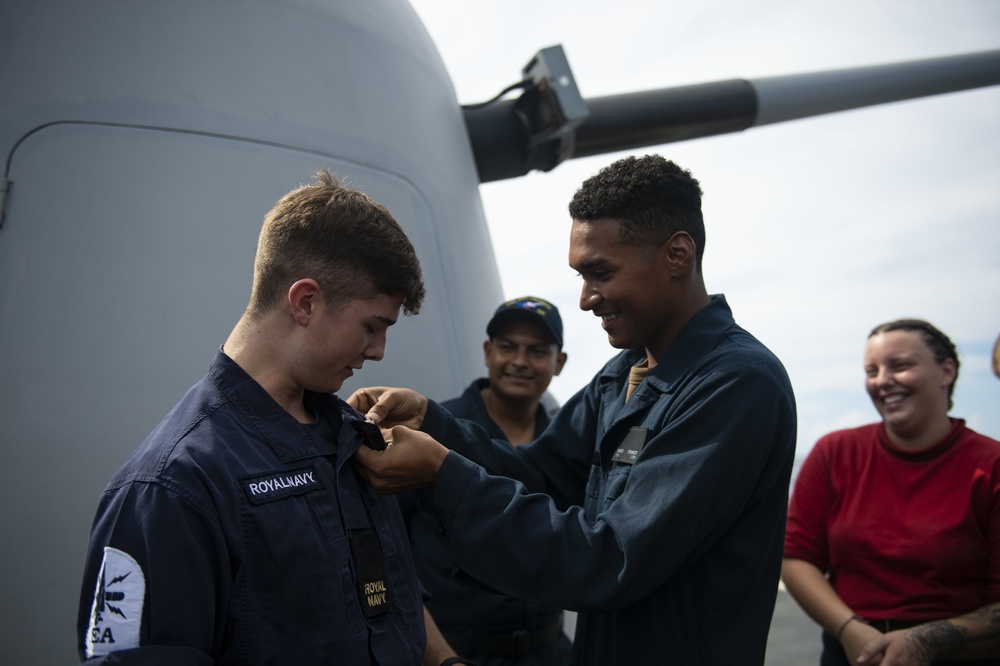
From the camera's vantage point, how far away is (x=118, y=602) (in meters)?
1.06

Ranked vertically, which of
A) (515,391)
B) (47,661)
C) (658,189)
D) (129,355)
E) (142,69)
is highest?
(142,69)

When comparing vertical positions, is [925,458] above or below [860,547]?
above

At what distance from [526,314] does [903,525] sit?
4.29 ft

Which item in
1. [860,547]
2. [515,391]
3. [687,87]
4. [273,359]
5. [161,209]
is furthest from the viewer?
[687,87]

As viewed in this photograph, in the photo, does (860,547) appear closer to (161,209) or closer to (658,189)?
(658,189)

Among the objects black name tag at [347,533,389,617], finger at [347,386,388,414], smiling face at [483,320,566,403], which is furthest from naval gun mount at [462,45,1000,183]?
black name tag at [347,533,389,617]

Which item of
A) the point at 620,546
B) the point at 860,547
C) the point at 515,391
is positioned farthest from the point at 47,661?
the point at 860,547

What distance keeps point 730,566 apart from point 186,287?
4.24 feet

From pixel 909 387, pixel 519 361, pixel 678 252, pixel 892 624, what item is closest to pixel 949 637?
pixel 892 624

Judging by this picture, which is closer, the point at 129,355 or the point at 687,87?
the point at 129,355

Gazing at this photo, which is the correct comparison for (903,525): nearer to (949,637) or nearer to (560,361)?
(949,637)

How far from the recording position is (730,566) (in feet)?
5.23

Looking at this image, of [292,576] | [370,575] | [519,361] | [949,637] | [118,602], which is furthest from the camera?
[519,361]

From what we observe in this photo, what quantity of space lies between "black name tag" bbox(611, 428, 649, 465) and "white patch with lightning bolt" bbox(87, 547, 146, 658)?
97 centimetres
